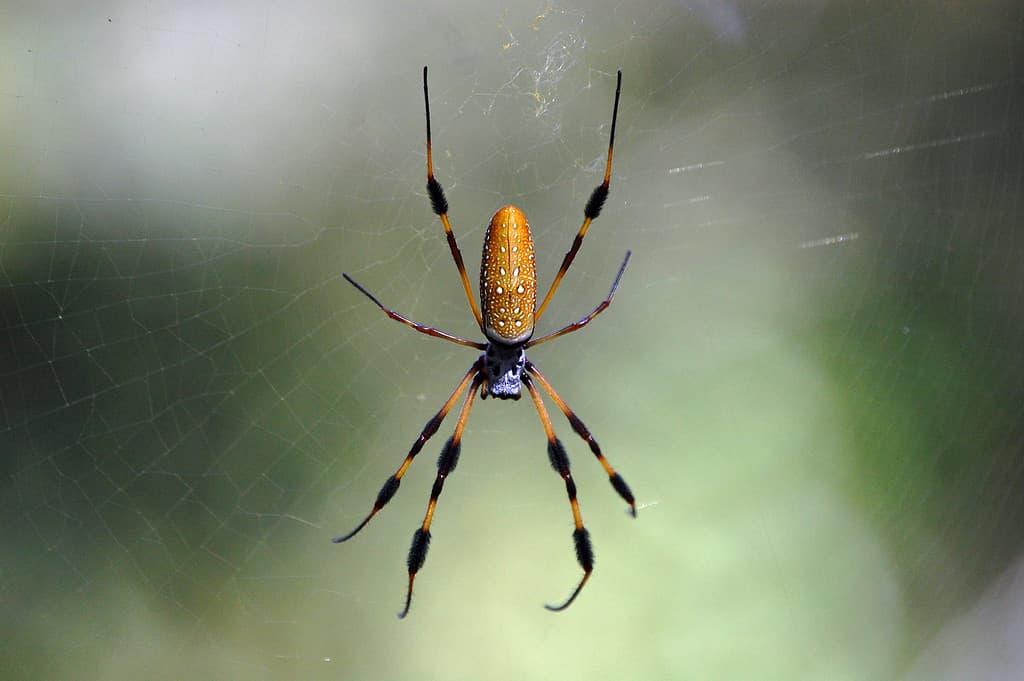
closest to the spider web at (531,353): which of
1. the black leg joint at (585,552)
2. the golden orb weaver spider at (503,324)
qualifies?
the golden orb weaver spider at (503,324)

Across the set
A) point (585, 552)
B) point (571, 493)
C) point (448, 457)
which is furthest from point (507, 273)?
point (585, 552)

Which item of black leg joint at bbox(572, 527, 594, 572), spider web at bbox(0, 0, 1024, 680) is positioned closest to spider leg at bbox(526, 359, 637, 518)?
black leg joint at bbox(572, 527, 594, 572)

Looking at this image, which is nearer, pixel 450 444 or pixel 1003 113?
pixel 450 444

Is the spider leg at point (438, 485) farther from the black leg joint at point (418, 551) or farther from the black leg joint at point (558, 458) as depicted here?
the black leg joint at point (558, 458)

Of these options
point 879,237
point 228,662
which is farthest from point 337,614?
point 879,237

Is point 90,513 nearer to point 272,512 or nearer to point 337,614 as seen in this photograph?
point 272,512

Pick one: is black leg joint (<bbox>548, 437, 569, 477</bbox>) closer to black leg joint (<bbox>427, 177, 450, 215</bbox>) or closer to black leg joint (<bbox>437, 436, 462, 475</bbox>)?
black leg joint (<bbox>437, 436, 462, 475</bbox>)
